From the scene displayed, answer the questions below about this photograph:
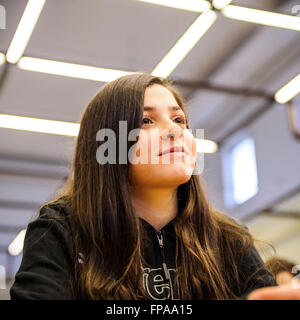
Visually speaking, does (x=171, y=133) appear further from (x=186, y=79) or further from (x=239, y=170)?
(x=239, y=170)

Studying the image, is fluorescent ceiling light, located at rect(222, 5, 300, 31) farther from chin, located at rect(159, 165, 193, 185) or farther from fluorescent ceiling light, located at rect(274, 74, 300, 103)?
chin, located at rect(159, 165, 193, 185)

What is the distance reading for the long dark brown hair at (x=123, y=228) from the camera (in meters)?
0.69

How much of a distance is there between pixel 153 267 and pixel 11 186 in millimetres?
4001

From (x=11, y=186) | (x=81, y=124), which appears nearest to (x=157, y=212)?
(x=81, y=124)

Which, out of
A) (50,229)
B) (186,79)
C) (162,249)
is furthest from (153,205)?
(186,79)

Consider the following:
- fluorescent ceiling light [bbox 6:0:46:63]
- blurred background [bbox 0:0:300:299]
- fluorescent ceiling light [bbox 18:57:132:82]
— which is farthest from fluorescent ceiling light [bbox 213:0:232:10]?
fluorescent ceiling light [bbox 6:0:46:63]

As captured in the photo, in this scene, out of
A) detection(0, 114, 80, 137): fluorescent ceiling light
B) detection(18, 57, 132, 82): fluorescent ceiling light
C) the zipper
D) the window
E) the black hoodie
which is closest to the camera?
the black hoodie

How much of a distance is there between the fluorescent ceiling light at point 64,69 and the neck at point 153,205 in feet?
5.41

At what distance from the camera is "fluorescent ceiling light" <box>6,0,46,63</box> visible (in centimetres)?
199

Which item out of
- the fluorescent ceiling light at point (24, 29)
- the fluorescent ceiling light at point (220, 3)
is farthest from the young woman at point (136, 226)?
the fluorescent ceiling light at point (220, 3)

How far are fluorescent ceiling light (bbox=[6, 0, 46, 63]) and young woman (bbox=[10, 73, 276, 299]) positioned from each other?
1.25 meters

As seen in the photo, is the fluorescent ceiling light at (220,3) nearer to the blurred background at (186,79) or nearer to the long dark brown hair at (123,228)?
the blurred background at (186,79)

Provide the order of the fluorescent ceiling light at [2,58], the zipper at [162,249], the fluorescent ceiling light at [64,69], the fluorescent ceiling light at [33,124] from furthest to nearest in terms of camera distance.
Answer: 1. the fluorescent ceiling light at [33,124]
2. the fluorescent ceiling light at [2,58]
3. the fluorescent ceiling light at [64,69]
4. the zipper at [162,249]

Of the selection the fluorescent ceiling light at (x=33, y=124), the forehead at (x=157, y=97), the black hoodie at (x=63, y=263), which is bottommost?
the black hoodie at (x=63, y=263)
